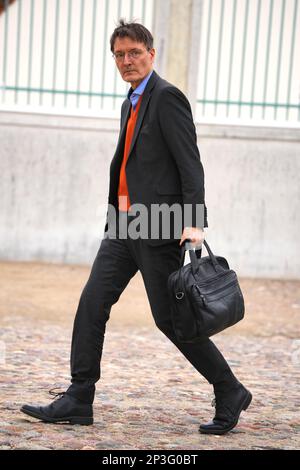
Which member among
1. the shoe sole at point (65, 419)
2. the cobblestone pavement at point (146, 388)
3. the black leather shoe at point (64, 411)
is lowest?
the cobblestone pavement at point (146, 388)

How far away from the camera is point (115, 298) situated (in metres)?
4.54

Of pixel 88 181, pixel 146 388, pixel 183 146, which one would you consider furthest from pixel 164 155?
pixel 88 181

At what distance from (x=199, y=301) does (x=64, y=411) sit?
894 millimetres

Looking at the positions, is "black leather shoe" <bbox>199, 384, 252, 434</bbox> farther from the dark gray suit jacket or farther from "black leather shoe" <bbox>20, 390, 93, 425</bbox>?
the dark gray suit jacket

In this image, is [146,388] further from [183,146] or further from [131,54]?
[131,54]

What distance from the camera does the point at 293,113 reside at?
36.0ft

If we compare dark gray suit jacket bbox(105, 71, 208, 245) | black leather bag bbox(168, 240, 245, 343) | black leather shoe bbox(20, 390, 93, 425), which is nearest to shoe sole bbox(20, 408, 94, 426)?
black leather shoe bbox(20, 390, 93, 425)

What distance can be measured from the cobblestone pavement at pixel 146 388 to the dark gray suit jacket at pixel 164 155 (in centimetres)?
95

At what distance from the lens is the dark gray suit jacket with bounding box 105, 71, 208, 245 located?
14.0ft

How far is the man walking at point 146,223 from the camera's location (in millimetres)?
4293

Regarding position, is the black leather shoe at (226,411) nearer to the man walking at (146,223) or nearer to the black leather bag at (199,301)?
the man walking at (146,223)

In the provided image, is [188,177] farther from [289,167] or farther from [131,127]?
[289,167]

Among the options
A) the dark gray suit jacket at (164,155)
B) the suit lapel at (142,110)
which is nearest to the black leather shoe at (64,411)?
the dark gray suit jacket at (164,155)
